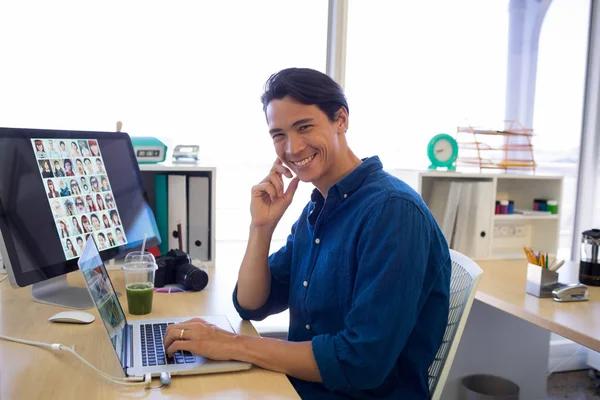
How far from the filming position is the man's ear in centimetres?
128

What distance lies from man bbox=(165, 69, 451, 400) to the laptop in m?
0.03

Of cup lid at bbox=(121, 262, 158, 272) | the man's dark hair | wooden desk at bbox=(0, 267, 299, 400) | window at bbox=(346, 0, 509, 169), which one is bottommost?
wooden desk at bbox=(0, 267, 299, 400)

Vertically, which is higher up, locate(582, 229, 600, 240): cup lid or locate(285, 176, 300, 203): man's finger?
locate(285, 176, 300, 203): man's finger

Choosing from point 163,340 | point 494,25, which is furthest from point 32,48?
point 494,25

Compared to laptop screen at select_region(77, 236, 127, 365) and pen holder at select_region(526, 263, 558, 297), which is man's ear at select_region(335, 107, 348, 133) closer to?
laptop screen at select_region(77, 236, 127, 365)

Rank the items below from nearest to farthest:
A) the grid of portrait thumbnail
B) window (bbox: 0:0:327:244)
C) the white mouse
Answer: the white mouse, the grid of portrait thumbnail, window (bbox: 0:0:327:244)

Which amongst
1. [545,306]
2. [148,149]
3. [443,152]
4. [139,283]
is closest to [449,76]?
[443,152]

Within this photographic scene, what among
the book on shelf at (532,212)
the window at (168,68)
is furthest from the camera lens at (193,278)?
the book on shelf at (532,212)

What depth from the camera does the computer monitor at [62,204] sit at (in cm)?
128

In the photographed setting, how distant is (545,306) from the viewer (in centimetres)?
168

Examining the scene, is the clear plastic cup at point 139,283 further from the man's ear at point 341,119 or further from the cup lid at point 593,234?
the cup lid at point 593,234

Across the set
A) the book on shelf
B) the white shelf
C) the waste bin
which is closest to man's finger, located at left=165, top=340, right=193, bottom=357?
the waste bin

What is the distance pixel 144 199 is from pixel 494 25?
2068mm

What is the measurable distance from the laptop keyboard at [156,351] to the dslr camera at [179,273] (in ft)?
1.21
